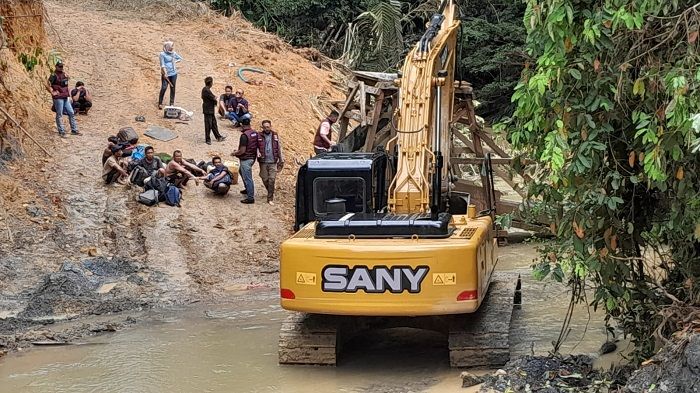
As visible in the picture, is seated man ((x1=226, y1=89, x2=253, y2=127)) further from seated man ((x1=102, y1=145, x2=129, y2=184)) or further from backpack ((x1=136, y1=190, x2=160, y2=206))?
backpack ((x1=136, y1=190, x2=160, y2=206))

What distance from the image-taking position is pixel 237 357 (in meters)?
9.68

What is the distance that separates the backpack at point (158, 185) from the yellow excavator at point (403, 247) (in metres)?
6.40

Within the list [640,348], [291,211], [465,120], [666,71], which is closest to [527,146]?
[666,71]

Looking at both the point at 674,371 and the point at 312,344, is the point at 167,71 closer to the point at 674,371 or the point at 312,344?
the point at 312,344

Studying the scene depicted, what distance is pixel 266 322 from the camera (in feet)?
37.0

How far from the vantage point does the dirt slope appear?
44.1 feet

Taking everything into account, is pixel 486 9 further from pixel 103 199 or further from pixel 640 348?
pixel 640 348

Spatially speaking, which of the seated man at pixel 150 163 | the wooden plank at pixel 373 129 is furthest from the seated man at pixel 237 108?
the wooden plank at pixel 373 129

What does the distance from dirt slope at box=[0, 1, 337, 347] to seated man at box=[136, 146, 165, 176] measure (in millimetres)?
536

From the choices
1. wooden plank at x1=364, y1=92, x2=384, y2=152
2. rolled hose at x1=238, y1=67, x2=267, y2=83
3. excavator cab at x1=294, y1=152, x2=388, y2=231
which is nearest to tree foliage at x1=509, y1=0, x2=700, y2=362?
excavator cab at x1=294, y1=152, x2=388, y2=231

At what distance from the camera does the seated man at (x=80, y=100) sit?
64.3 feet

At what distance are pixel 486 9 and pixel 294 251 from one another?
27.6 metres

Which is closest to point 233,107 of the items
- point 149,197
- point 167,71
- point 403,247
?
point 167,71

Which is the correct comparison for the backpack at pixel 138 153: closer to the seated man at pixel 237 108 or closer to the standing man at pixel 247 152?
the standing man at pixel 247 152
